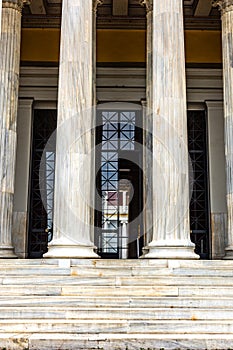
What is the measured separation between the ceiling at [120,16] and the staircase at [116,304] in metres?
22.3

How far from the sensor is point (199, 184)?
1523 inches

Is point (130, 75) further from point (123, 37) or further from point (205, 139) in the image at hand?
point (205, 139)

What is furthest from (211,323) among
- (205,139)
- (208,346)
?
(205,139)

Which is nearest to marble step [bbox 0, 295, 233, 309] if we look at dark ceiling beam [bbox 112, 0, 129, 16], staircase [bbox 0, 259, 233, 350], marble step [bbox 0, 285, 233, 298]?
staircase [bbox 0, 259, 233, 350]

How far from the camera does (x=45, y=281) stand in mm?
19906

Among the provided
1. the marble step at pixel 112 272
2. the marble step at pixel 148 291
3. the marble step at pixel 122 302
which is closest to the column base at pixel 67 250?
the marble step at pixel 112 272

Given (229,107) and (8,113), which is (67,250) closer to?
(8,113)

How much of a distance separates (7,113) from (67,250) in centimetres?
958

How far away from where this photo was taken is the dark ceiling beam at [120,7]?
3753 centimetres

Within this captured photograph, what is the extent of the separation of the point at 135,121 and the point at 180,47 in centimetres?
1568

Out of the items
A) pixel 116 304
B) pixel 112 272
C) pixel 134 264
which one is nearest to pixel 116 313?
pixel 116 304

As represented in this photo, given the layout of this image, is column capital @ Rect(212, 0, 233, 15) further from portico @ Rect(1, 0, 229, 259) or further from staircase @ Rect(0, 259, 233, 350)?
staircase @ Rect(0, 259, 233, 350)

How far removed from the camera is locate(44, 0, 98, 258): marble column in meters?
23.2

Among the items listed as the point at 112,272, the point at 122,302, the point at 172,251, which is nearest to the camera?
the point at 122,302
